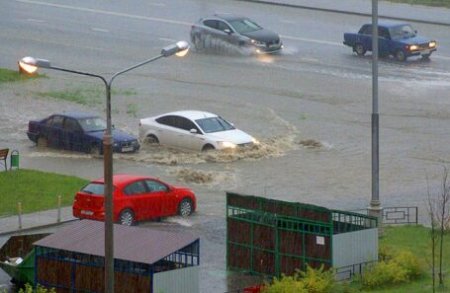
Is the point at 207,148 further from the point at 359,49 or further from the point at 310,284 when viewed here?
the point at 359,49

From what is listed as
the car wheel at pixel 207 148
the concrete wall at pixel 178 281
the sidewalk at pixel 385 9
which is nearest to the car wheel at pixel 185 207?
the car wheel at pixel 207 148

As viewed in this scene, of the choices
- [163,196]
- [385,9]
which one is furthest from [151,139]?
[385,9]

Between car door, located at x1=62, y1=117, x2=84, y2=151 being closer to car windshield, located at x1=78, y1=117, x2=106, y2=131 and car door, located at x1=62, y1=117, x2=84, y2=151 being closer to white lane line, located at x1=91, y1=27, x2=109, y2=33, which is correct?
car windshield, located at x1=78, y1=117, x2=106, y2=131

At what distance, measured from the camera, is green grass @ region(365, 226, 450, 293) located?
91.2 feet

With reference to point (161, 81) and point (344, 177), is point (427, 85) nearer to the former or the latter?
point (161, 81)

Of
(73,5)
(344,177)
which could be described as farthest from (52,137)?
(73,5)

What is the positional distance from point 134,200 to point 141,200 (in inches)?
7.4

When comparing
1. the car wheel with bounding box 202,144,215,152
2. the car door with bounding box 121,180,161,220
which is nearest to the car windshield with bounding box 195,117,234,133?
the car wheel with bounding box 202,144,215,152

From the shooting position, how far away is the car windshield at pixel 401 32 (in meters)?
56.9

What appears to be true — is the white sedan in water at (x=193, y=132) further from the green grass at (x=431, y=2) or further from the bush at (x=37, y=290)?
the green grass at (x=431, y=2)

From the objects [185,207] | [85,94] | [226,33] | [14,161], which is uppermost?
[226,33]

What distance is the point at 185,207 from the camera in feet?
117

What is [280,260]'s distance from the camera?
2977 cm

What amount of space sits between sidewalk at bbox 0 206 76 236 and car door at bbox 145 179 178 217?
207 cm
